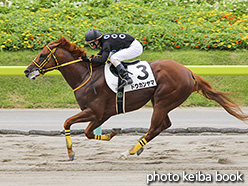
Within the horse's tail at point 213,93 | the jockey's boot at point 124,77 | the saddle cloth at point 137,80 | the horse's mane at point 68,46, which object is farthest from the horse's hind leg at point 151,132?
the horse's mane at point 68,46

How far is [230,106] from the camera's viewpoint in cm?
593

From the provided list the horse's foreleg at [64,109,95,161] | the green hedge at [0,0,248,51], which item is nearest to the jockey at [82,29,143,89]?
the horse's foreleg at [64,109,95,161]

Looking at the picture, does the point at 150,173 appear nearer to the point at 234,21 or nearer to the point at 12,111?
the point at 12,111

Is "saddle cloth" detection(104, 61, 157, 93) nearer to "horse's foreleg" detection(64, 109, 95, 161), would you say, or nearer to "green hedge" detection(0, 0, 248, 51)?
"horse's foreleg" detection(64, 109, 95, 161)

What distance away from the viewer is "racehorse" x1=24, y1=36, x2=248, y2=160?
5.58 metres

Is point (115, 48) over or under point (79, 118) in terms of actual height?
over

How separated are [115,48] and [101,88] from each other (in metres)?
0.58

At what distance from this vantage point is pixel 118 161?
5.61 meters

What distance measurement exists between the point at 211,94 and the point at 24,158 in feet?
9.08

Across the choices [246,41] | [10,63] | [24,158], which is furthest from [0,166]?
[246,41]

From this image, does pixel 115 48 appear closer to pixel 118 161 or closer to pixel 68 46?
pixel 68 46

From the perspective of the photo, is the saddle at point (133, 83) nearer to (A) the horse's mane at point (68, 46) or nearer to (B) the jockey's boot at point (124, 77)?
(B) the jockey's boot at point (124, 77)

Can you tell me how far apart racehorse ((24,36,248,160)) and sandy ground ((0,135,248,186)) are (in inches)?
13.3

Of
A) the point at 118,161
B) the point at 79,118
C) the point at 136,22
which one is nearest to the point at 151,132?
the point at 118,161
